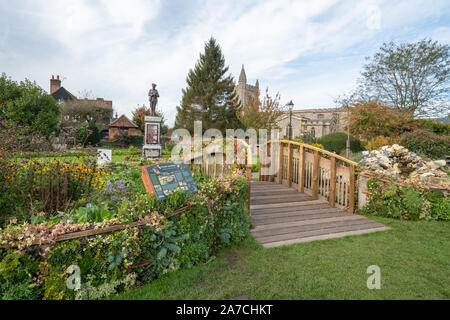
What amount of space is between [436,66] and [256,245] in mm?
26928

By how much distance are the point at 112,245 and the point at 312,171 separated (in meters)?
5.75

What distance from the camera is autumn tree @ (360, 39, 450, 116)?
72.3ft

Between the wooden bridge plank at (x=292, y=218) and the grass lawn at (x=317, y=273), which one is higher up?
the wooden bridge plank at (x=292, y=218)

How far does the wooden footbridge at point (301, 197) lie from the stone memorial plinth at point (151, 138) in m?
8.36

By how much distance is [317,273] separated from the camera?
127 inches

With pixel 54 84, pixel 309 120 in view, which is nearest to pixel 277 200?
pixel 309 120

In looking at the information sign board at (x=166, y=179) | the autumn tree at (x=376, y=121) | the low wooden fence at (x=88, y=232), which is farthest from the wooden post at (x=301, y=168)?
the autumn tree at (x=376, y=121)

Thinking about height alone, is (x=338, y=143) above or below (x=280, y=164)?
above

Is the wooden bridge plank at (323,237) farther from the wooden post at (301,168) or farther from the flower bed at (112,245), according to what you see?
the wooden post at (301,168)

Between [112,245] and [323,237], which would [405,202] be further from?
[112,245]

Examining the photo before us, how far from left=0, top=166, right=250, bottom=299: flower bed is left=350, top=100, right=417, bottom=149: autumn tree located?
49.5 feet

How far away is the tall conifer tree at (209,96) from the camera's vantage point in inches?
1152

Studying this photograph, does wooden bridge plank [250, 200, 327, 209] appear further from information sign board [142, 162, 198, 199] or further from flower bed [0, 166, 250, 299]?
information sign board [142, 162, 198, 199]
